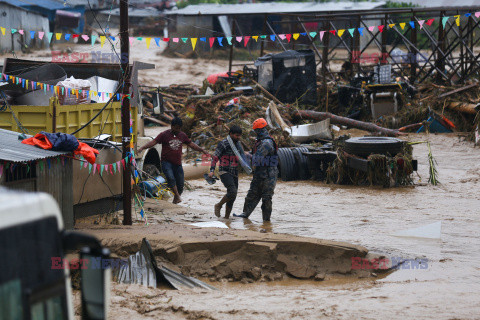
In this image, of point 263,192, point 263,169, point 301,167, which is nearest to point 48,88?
point 263,169

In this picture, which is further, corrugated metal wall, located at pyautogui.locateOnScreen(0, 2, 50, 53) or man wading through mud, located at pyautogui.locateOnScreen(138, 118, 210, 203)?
corrugated metal wall, located at pyautogui.locateOnScreen(0, 2, 50, 53)

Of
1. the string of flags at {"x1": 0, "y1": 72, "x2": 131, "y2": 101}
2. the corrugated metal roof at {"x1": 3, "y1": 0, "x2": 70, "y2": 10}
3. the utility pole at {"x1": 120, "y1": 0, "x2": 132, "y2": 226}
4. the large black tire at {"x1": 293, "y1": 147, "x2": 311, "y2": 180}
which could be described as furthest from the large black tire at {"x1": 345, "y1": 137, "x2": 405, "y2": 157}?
the corrugated metal roof at {"x1": 3, "y1": 0, "x2": 70, "y2": 10}

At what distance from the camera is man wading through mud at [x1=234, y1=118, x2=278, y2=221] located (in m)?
11.0

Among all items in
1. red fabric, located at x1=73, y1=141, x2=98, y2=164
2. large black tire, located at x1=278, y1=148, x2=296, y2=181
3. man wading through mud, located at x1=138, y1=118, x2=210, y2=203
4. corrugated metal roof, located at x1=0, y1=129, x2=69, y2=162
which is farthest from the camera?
large black tire, located at x1=278, y1=148, x2=296, y2=181

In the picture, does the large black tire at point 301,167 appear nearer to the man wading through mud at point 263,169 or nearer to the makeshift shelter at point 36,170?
the man wading through mud at point 263,169

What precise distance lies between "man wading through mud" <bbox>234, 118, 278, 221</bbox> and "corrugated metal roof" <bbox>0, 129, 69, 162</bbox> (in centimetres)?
373

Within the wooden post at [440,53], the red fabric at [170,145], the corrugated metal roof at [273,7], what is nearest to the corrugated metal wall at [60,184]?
the red fabric at [170,145]

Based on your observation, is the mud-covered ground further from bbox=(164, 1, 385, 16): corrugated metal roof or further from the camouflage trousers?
bbox=(164, 1, 385, 16): corrugated metal roof

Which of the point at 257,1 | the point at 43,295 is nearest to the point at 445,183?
the point at 43,295

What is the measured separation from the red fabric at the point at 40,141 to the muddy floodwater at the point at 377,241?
277 centimetres

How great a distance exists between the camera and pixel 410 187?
14.8 meters

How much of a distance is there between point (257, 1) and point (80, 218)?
48.1 meters

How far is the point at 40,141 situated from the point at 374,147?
8.52 m

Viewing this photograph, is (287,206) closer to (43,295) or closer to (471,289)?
(471,289)
